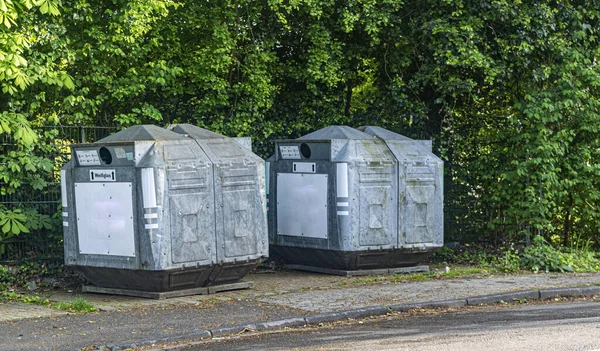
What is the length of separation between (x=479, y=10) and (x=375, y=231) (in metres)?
4.18

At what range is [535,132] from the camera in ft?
47.6

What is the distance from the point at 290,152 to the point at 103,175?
3.29 meters

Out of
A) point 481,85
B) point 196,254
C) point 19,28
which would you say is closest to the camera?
point 196,254

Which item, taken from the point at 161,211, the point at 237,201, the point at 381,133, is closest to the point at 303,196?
the point at 381,133

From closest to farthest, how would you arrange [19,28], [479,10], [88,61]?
1. [19,28]
2. [88,61]
3. [479,10]

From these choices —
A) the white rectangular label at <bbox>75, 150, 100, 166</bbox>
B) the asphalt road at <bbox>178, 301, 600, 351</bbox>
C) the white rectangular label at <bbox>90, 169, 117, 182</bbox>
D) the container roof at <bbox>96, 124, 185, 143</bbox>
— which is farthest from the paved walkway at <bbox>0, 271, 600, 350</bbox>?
the container roof at <bbox>96, 124, 185, 143</bbox>

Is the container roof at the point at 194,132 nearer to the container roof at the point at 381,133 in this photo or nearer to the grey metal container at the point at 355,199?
the grey metal container at the point at 355,199

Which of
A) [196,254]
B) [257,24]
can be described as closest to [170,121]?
[257,24]

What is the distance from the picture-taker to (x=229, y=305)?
34.5ft

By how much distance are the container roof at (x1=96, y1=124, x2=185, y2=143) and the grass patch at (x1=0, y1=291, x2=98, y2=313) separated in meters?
1.99

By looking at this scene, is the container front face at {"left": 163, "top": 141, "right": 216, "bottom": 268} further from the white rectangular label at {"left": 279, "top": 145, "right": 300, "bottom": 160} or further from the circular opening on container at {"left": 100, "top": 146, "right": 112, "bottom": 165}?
the white rectangular label at {"left": 279, "top": 145, "right": 300, "bottom": 160}

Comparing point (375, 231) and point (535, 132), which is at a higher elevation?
point (535, 132)

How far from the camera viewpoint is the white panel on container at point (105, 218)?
1080 centimetres

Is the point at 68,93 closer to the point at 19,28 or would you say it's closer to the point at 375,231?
the point at 19,28
